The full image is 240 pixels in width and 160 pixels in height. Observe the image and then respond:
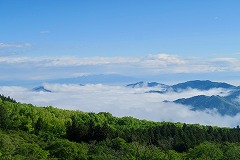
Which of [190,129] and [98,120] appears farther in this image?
[98,120]

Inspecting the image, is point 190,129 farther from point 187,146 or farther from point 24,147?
point 24,147

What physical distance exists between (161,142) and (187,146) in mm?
9074

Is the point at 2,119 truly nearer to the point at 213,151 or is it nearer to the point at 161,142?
the point at 161,142

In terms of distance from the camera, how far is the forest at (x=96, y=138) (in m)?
88.5

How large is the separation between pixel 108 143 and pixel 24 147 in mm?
33353

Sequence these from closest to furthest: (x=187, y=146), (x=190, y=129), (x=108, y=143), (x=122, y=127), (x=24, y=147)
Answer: (x=24, y=147)
(x=108, y=143)
(x=187, y=146)
(x=190, y=129)
(x=122, y=127)

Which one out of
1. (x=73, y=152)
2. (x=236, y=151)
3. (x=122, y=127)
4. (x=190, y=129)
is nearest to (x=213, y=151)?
(x=236, y=151)

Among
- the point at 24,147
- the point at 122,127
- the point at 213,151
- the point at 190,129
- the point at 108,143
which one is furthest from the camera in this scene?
the point at 122,127

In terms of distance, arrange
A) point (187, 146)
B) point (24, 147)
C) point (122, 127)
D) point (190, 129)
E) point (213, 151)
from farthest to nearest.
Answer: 1. point (122, 127)
2. point (190, 129)
3. point (187, 146)
4. point (213, 151)
5. point (24, 147)

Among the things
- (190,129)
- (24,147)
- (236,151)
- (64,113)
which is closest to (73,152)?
(24,147)

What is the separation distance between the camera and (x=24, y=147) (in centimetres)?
8550

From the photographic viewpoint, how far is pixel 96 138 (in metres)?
140

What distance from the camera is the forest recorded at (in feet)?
290

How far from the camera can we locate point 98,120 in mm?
186500
